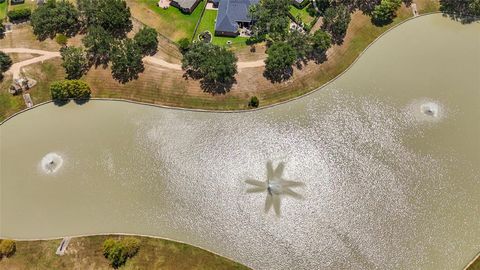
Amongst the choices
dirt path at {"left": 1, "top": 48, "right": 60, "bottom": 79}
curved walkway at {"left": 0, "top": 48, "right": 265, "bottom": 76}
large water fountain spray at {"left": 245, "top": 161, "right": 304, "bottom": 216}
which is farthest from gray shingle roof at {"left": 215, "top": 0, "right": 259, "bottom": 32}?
dirt path at {"left": 1, "top": 48, "right": 60, "bottom": 79}

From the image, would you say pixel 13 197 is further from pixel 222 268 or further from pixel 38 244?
pixel 222 268

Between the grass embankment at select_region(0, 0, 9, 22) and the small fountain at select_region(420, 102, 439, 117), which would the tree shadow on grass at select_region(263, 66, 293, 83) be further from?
the grass embankment at select_region(0, 0, 9, 22)

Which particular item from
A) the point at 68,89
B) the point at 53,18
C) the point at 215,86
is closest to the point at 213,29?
the point at 215,86

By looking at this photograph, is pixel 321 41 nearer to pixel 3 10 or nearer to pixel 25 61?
pixel 25 61

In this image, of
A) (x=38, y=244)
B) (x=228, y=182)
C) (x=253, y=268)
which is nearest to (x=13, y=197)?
(x=38, y=244)

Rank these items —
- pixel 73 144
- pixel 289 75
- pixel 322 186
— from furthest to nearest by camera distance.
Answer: pixel 289 75 < pixel 73 144 < pixel 322 186

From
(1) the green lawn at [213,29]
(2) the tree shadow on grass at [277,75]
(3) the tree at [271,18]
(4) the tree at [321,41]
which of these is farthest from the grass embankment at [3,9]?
(4) the tree at [321,41]

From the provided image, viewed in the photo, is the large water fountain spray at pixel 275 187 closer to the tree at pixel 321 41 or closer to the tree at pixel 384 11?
the tree at pixel 321 41
